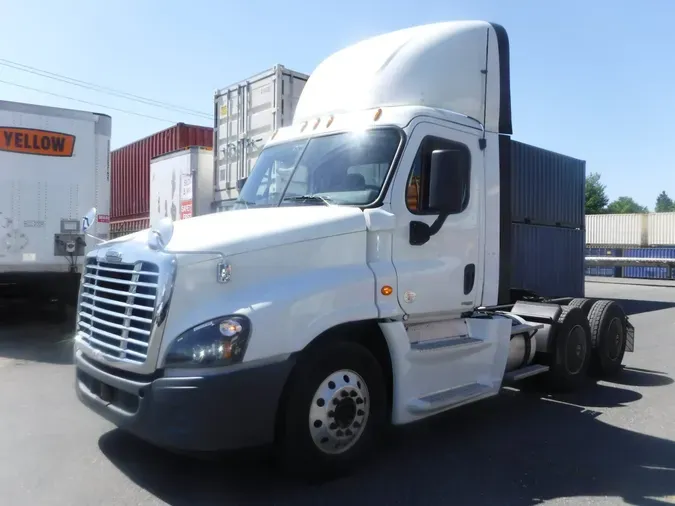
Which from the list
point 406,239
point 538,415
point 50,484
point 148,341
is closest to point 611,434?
point 538,415

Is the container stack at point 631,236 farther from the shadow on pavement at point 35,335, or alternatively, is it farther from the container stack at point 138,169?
the shadow on pavement at point 35,335

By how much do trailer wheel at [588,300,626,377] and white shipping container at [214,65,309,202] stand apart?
5.13 meters

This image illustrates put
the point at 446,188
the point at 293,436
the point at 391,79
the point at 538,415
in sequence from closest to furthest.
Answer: the point at 293,436
the point at 446,188
the point at 391,79
the point at 538,415

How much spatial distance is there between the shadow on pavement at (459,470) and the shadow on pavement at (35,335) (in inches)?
166

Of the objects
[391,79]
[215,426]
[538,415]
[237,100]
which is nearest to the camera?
[215,426]

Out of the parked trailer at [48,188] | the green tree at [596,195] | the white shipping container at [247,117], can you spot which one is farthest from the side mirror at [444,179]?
the green tree at [596,195]

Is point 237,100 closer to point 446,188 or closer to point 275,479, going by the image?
point 446,188

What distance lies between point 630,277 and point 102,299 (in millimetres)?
33082

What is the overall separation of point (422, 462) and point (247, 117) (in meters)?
7.47

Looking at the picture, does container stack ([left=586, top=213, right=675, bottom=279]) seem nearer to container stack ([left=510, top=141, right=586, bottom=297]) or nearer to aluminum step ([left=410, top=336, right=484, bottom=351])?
Answer: container stack ([left=510, top=141, right=586, bottom=297])

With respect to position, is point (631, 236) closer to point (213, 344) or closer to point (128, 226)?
point (128, 226)

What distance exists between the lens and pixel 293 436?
3957 mm

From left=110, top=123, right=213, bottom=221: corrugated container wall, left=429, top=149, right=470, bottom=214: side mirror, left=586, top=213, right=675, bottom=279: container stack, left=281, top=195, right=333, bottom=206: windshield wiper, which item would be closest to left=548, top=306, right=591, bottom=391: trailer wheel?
left=429, top=149, right=470, bottom=214: side mirror

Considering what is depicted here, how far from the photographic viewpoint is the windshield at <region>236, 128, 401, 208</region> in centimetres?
471
